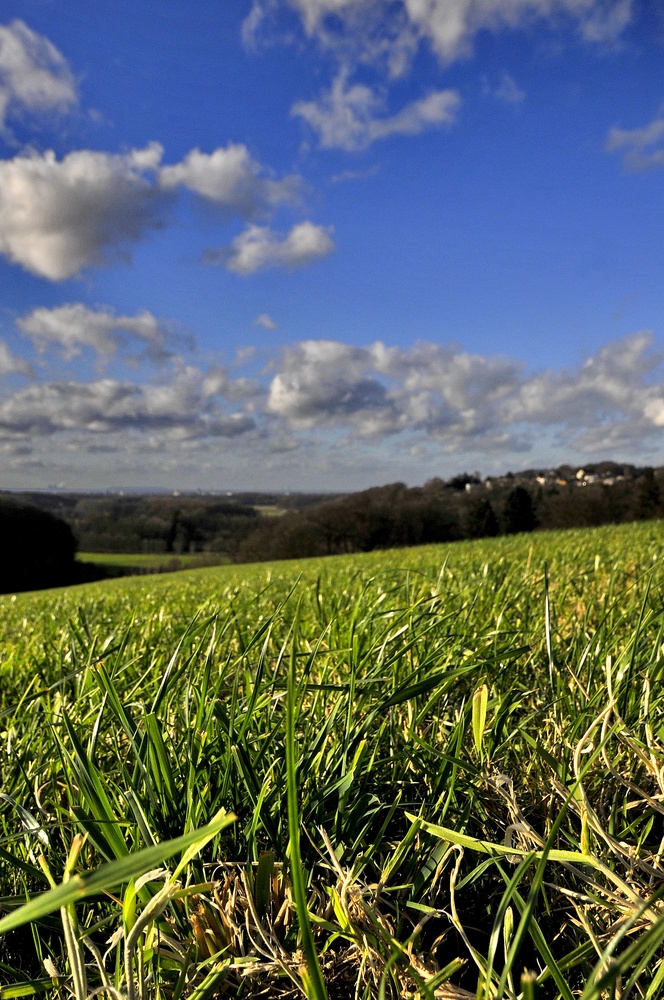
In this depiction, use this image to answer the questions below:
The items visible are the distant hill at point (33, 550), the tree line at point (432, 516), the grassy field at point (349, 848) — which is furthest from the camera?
the distant hill at point (33, 550)

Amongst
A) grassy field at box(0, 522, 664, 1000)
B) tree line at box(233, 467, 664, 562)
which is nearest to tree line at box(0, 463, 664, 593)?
tree line at box(233, 467, 664, 562)

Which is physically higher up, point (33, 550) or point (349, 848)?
point (349, 848)

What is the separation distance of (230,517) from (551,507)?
7670 centimetres

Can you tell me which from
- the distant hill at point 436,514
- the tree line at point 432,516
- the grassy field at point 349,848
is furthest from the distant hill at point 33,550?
the grassy field at point 349,848

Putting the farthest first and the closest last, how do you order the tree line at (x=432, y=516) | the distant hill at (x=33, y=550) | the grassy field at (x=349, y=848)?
the distant hill at (x=33, y=550) → the tree line at (x=432, y=516) → the grassy field at (x=349, y=848)

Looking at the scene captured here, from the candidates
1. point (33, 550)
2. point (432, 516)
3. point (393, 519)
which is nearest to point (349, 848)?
point (393, 519)

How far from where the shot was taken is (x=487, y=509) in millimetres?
65062

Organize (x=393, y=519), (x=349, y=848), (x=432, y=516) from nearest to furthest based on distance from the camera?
1. (x=349, y=848)
2. (x=393, y=519)
3. (x=432, y=516)

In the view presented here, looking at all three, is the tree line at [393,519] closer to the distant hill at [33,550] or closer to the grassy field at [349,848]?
the distant hill at [33,550]

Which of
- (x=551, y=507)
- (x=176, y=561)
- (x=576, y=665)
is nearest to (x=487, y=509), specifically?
(x=551, y=507)

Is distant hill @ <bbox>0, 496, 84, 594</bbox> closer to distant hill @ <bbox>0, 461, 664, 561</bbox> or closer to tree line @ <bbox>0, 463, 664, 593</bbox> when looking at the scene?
tree line @ <bbox>0, 463, 664, 593</bbox>

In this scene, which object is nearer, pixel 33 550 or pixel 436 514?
pixel 436 514

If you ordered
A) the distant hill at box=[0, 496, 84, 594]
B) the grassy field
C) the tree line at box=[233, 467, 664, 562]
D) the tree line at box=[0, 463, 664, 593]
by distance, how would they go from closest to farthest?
the grassy field
the tree line at box=[233, 467, 664, 562]
the tree line at box=[0, 463, 664, 593]
the distant hill at box=[0, 496, 84, 594]

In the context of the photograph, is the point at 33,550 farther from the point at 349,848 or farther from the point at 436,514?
the point at 349,848
